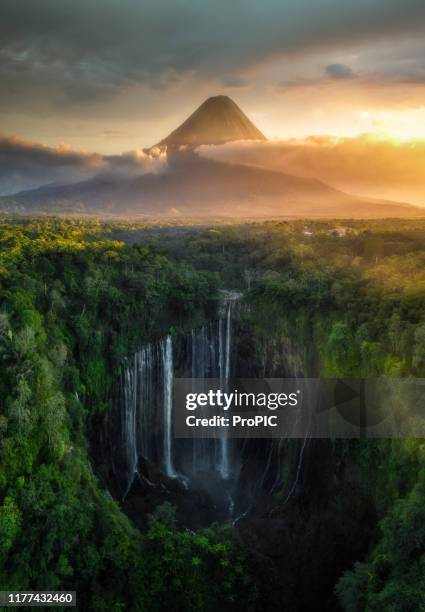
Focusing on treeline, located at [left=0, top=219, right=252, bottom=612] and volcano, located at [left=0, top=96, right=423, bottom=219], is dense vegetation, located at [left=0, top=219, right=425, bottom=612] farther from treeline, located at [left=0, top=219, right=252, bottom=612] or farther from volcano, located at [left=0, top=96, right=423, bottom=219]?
volcano, located at [left=0, top=96, right=423, bottom=219]

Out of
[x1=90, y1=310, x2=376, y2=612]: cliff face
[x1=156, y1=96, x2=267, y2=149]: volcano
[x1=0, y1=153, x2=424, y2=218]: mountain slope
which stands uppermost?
[x1=156, y1=96, x2=267, y2=149]: volcano

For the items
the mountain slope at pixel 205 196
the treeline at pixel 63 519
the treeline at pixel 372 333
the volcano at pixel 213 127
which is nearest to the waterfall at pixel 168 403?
the treeline at pixel 372 333

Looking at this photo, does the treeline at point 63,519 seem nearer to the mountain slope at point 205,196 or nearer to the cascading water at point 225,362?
the cascading water at point 225,362

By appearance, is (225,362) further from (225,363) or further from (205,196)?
(205,196)

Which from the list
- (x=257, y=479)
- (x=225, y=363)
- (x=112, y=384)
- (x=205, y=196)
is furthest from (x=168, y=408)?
(x=205, y=196)

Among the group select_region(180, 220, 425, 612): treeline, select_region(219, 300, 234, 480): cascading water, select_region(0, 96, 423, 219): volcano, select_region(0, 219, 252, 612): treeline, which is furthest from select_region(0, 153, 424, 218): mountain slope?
select_region(0, 219, 252, 612): treeline

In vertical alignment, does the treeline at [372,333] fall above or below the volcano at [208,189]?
below
